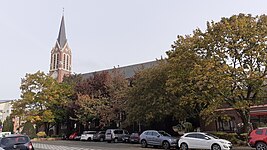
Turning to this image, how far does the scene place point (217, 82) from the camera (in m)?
18.6

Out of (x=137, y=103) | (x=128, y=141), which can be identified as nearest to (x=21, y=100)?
(x=128, y=141)

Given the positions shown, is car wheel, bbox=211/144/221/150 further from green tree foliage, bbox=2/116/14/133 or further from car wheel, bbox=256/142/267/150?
green tree foliage, bbox=2/116/14/133

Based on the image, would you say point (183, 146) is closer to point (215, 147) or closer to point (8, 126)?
point (215, 147)

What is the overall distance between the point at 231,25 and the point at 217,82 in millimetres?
4736

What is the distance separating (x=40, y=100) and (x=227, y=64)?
103ft

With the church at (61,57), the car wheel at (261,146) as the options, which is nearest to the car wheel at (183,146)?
the car wheel at (261,146)

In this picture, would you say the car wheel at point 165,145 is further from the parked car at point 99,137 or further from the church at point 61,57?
the church at point 61,57

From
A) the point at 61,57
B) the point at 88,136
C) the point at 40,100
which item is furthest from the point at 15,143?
the point at 61,57

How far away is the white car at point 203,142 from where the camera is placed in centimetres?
1692

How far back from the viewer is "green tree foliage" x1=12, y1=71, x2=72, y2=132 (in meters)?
40.5

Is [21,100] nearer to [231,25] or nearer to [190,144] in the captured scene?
[190,144]

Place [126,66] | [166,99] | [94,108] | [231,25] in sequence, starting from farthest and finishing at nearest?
[126,66]
[94,108]
[166,99]
[231,25]

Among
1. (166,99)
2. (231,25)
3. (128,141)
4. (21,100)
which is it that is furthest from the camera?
(21,100)

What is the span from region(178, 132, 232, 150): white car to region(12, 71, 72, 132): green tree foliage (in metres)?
27.1
